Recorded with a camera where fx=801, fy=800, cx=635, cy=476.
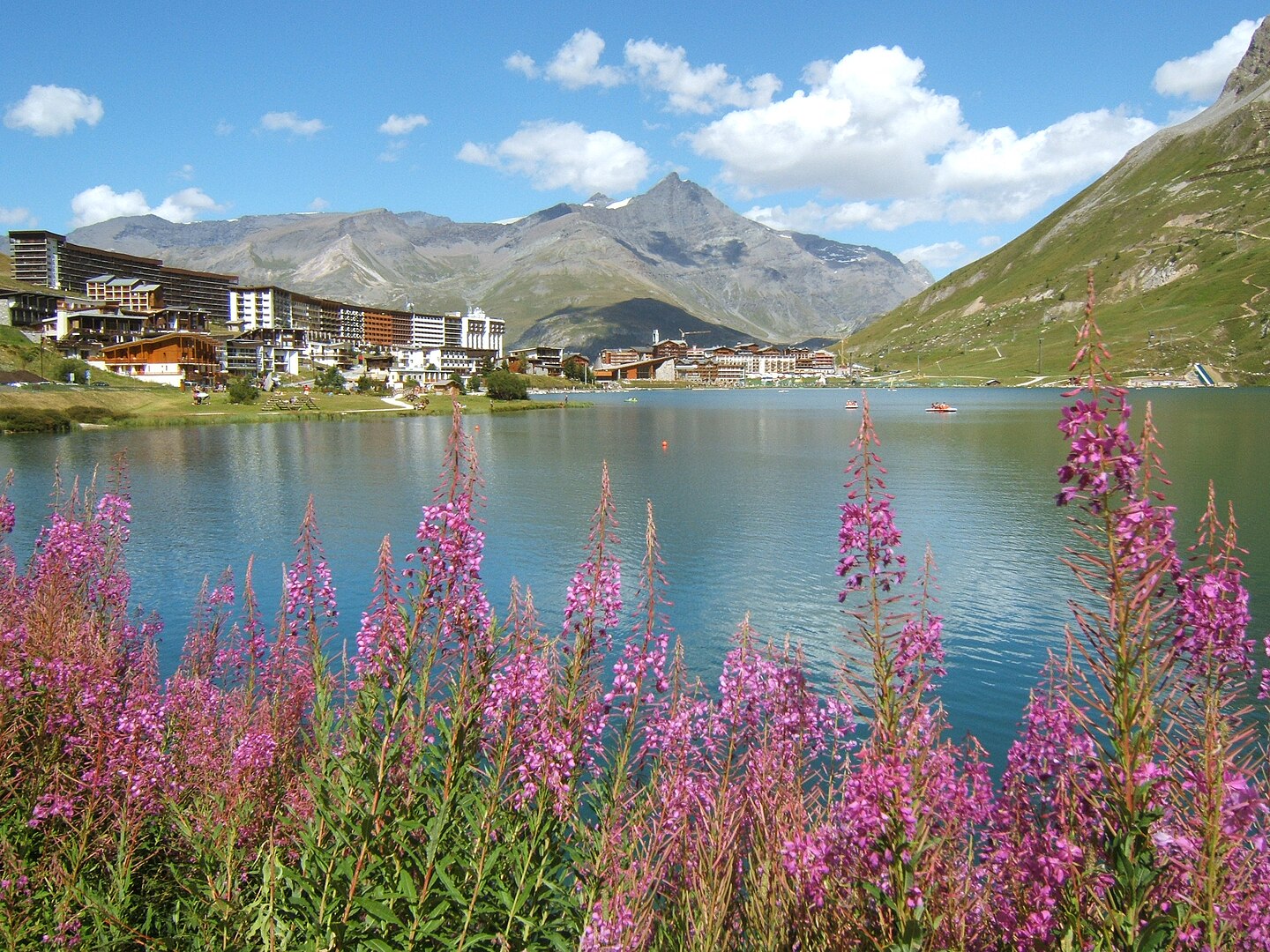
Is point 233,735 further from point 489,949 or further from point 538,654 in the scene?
point 489,949

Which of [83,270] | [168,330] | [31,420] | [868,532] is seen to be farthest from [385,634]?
A: [83,270]

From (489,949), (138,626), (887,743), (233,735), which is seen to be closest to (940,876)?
(887,743)

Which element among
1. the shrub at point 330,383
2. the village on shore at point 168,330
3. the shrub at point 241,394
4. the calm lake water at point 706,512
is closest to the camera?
the calm lake water at point 706,512

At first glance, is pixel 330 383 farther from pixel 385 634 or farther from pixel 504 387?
pixel 385 634

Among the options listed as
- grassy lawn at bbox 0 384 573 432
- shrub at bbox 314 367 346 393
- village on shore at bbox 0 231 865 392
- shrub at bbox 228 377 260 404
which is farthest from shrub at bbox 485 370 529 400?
shrub at bbox 228 377 260 404

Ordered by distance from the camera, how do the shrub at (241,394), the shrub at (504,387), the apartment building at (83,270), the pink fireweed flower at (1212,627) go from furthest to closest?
the apartment building at (83,270) < the shrub at (504,387) < the shrub at (241,394) < the pink fireweed flower at (1212,627)

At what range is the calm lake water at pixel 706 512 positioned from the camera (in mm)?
23609

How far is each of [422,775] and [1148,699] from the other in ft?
12.9

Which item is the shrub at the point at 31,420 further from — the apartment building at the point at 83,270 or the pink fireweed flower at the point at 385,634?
the apartment building at the point at 83,270

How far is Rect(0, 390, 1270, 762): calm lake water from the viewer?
77.5 feet

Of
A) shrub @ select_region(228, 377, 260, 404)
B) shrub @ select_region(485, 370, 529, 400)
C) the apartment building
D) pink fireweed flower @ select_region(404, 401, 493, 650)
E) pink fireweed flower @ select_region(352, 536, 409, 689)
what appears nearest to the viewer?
pink fireweed flower @ select_region(404, 401, 493, 650)

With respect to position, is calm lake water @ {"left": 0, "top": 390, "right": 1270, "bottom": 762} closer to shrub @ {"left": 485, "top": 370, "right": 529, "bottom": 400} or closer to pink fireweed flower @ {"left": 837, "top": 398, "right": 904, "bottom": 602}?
pink fireweed flower @ {"left": 837, "top": 398, "right": 904, "bottom": 602}

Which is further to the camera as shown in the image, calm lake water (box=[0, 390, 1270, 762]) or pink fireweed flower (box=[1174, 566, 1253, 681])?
calm lake water (box=[0, 390, 1270, 762])

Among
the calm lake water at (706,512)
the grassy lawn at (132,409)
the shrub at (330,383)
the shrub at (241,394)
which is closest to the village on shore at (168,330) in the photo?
the shrub at (330,383)
